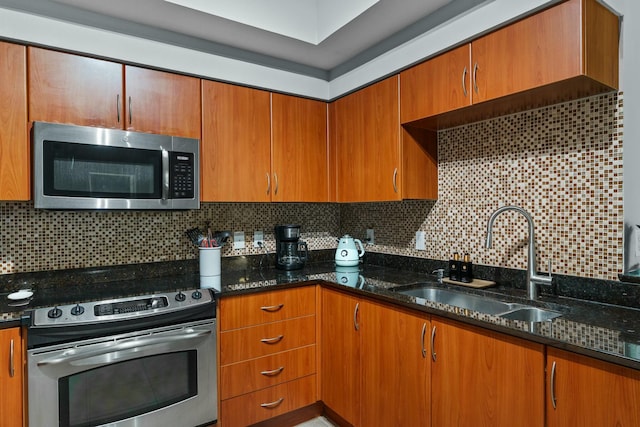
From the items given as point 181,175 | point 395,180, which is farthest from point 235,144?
point 395,180

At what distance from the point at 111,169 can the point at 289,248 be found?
1.22 meters

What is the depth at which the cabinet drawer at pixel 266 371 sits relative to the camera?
79.9 inches

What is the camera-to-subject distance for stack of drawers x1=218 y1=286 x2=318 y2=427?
203cm

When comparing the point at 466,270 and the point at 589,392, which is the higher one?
the point at 466,270

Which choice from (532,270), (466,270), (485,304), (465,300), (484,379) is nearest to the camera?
(484,379)

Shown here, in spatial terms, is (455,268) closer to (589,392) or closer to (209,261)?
(589,392)

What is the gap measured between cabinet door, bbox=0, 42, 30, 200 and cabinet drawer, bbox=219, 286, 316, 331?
1.11m

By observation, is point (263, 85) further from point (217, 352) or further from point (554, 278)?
point (554, 278)

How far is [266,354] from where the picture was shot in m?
2.15

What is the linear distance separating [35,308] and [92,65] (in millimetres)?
1214

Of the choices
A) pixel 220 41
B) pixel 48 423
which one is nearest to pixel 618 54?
pixel 220 41

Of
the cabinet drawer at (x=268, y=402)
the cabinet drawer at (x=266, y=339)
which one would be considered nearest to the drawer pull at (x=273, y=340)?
the cabinet drawer at (x=266, y=339)

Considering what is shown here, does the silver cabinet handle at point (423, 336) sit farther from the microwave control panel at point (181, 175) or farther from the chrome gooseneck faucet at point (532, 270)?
the microwave control panel at point (181, 175)

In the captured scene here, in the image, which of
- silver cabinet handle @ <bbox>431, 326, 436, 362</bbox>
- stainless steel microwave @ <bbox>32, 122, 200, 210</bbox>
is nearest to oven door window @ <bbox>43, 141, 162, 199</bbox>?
stainless steel microwave @ <bbox>32, 122, 200, 210</bbox>
